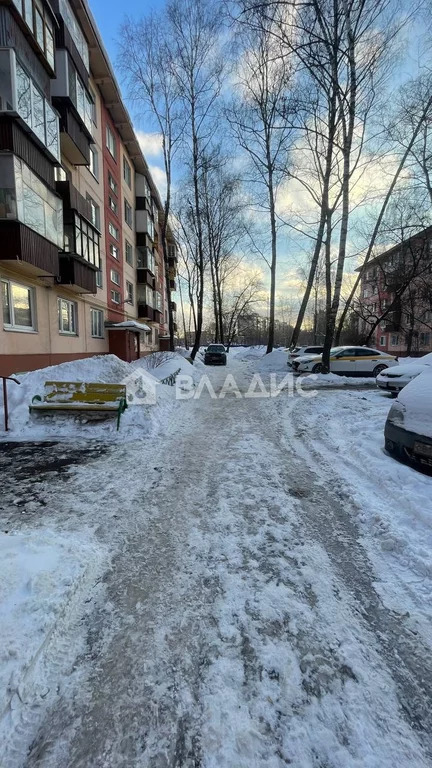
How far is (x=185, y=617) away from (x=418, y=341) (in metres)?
45.7

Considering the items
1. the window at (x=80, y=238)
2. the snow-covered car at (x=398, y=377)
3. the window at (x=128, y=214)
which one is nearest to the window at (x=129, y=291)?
the window at (x=128, y=214)

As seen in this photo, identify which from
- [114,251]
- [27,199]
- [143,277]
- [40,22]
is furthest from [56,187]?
[143,277]

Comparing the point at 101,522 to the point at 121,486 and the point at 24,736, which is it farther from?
the point at 24,736

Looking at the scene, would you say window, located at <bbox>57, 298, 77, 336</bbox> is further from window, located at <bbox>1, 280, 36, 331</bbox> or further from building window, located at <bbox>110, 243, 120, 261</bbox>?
building window, located at <bbox>110, 243, 120, 261</bbox>

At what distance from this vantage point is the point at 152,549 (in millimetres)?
3193

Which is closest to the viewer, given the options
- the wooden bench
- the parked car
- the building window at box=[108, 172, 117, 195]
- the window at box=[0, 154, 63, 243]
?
the wooden bench

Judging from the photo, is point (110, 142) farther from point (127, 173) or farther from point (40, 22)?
point (40, 22)

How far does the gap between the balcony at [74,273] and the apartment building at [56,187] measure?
4 cm

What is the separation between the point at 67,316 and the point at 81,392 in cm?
862

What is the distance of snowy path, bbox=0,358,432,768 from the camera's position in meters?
1.65

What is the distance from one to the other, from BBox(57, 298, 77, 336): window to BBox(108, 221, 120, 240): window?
315 inches

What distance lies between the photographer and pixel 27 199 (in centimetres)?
991

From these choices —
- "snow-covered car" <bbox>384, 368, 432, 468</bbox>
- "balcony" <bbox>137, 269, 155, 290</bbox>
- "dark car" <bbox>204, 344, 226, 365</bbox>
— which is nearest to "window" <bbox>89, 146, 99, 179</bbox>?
"balcony" <bbox>137, 269, 155, 290</bbox>

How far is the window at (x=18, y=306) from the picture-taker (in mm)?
10383
